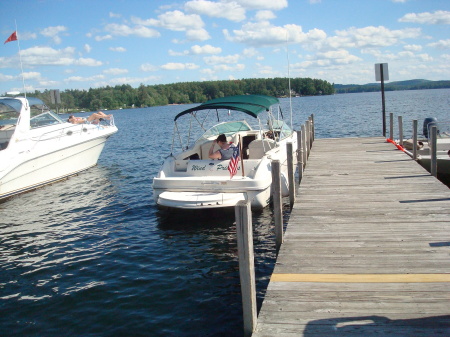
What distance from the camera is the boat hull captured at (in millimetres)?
13320

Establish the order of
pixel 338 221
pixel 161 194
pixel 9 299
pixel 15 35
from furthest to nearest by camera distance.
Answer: pixel 15 35
pixel 161 194
pixel 338 221
pixel 9 299

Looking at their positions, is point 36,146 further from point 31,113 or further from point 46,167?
point 31,113

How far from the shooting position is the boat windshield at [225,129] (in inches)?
505

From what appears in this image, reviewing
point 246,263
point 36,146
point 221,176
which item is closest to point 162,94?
point 36,146

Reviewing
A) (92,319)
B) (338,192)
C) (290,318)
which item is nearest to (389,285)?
(290,318)

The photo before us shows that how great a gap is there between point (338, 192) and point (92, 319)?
539 centimetres

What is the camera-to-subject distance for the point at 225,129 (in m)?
13.2

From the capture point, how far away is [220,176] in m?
10.1

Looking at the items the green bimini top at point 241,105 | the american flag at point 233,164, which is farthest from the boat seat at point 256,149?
the american flag at point 233,164

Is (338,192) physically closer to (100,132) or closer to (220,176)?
(220,176)

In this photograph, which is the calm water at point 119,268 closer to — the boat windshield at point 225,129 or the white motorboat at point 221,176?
the white motorboat at point 221,176

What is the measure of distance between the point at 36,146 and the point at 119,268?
332 inches

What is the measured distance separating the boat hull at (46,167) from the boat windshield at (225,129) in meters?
5.80

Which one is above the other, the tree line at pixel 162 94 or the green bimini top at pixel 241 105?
the tree line at pixel 162 94
